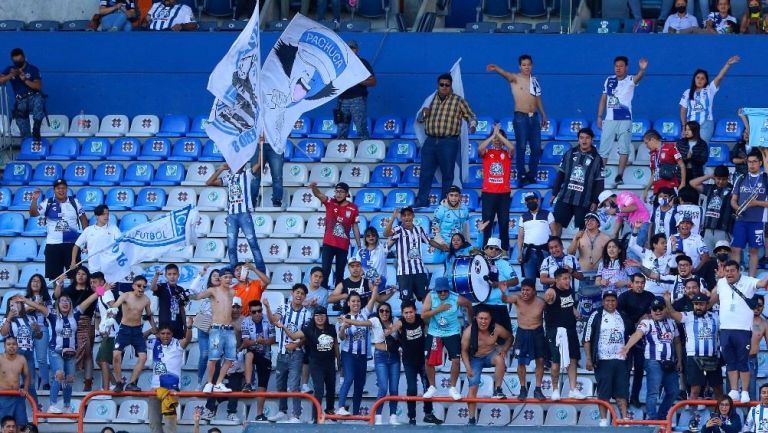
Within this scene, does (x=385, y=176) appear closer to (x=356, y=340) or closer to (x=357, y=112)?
(x=357, y=112)

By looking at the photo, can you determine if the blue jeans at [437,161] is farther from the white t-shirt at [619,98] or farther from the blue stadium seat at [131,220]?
the blue stadium seat at [131,220]

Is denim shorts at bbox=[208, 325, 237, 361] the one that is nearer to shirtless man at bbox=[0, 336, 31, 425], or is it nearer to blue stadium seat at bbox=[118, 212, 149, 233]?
shirtless man at bbox=[0, 336, 31, 425]

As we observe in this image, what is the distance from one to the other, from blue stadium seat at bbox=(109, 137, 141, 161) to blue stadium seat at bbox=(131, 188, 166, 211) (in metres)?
0.97

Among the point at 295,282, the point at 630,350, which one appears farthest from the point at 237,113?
the point at 630,350

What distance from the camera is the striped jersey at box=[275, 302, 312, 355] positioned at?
1997 cm

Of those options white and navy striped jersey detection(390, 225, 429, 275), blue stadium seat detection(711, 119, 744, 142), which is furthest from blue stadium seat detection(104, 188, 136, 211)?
blue stadium seat detection(711, 119, 744, 142)

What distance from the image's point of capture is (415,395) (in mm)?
19578

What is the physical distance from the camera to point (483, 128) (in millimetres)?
24719

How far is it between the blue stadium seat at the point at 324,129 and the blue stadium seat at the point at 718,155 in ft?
15.8

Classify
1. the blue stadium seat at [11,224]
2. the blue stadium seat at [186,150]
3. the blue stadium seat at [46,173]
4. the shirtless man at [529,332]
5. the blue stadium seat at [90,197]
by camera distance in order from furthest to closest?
the blue stadium seat at [186,150]
the blue stadium seat at [46,173]
the blue stadium seat at [90,197]
the blue stadium seat at [11,224]
the shirtless man at [529,332]

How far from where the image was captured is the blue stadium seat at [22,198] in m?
24.1

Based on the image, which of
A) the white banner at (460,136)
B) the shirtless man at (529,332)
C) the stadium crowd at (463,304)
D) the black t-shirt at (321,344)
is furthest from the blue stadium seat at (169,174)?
the shirtless man at (529,332)

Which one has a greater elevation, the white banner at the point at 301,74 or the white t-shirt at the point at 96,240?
the white banner at the point at 301,74

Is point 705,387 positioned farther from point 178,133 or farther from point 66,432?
point 178,133
